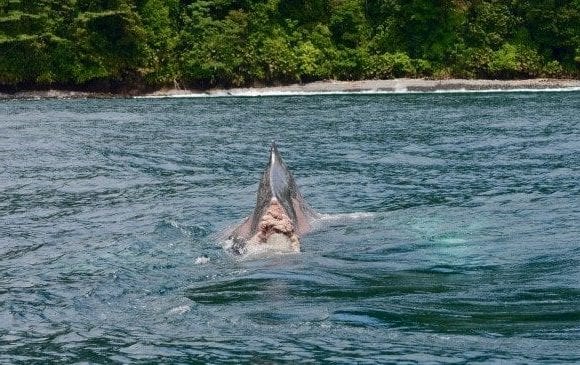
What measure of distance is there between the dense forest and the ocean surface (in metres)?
31.2

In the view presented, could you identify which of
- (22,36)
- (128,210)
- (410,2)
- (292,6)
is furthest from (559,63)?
(128,210)

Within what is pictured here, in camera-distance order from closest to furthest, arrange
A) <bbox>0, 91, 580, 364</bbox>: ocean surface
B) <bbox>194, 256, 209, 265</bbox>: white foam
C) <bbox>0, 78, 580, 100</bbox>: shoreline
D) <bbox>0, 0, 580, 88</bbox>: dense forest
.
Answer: <bbox>0, 91, 580, 364</bbox>: ocean surface < <bbox>194, 256, 209, 265</bbox>: white foam < <bbox>0, 78, 580, 100</bbox>: shoreline < <bbox>0, 0, 580, 88</bbox>: dense forest

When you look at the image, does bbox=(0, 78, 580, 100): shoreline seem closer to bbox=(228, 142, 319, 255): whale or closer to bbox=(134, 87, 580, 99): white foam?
bbox=(134, 87, 580, 99): white foam

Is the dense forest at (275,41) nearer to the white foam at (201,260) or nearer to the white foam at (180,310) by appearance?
the white foam at (201,260)

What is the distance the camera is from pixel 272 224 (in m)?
9.72

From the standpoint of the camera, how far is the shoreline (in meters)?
46.2

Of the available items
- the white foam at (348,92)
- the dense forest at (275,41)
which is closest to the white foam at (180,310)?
the white foam at (348,92)

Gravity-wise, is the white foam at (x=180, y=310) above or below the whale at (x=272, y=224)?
below

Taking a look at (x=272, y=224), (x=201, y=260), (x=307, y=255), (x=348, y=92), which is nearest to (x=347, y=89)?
(x=348, y=92)

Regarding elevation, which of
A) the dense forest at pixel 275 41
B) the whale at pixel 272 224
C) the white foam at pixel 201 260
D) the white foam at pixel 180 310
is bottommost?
the white foam at pixel 201 260

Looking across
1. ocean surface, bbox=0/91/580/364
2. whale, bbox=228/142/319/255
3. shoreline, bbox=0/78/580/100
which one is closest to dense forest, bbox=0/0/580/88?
shoreline, bbox=0/78/580/100

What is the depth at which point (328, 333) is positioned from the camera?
6.64 m

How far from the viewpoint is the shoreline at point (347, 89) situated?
46.2 meters

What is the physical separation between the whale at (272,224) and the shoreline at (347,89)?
3449 centimetres
